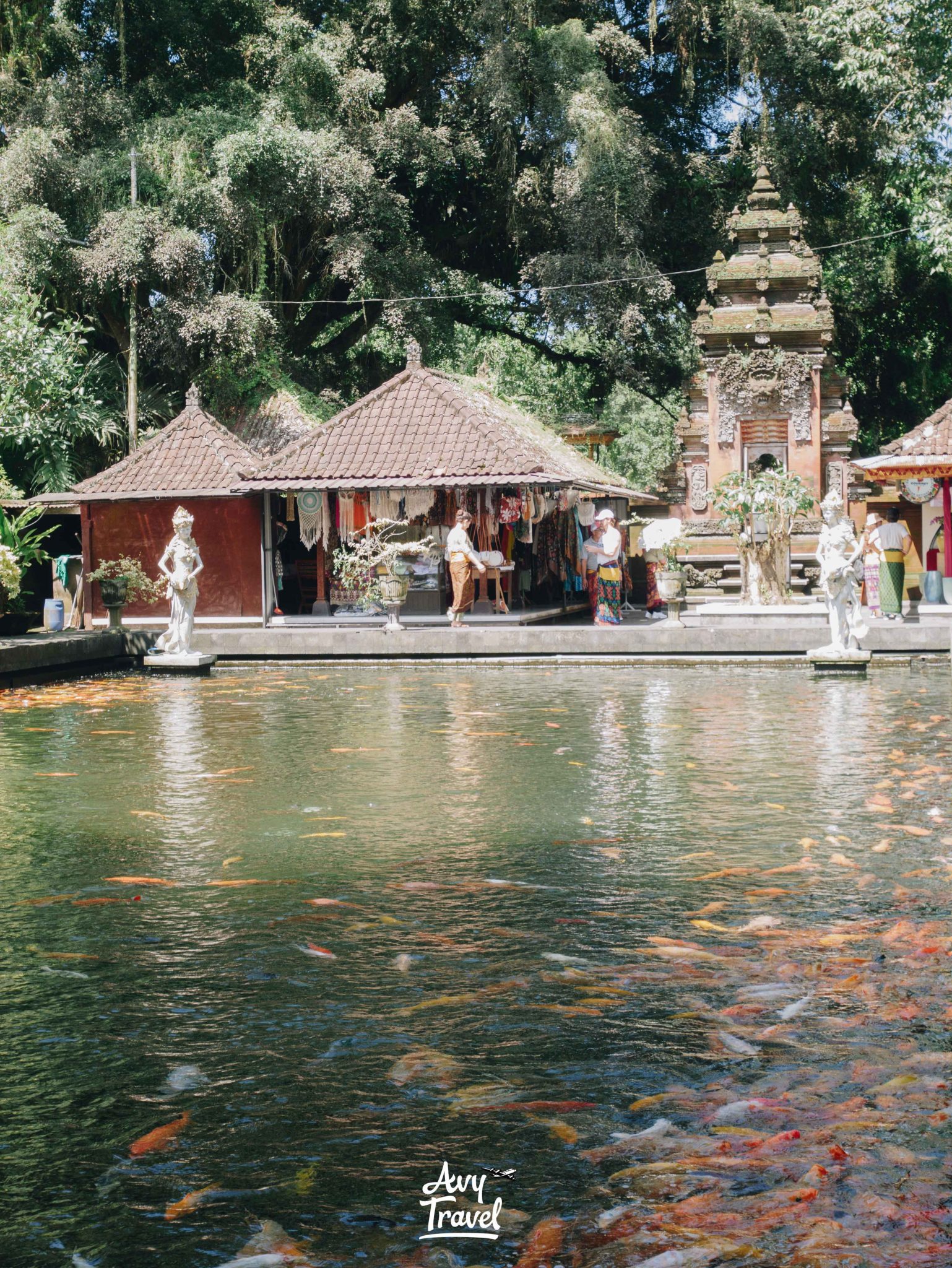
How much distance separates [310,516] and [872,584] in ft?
30.8

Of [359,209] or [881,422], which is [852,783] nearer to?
[359,209]

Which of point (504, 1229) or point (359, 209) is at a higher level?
point (359, 209)

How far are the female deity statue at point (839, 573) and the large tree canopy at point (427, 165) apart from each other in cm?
1275

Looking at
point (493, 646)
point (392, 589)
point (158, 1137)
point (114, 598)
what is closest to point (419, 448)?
point (392, 589)

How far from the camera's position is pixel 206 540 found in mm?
26000

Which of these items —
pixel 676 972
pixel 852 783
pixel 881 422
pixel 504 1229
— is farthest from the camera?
pixel 881 422

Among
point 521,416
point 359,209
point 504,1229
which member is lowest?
point 504,1229

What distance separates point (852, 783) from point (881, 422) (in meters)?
31.6

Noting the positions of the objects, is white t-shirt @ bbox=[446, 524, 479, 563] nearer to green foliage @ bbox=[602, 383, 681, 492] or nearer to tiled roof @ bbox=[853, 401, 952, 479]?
tiled roof @ bbox=[853, 401, 952, 479]

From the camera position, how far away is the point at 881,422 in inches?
1556

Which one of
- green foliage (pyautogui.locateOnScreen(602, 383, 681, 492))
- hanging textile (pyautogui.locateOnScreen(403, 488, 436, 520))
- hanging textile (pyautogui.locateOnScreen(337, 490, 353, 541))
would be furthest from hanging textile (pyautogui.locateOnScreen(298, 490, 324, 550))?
green foliage (pyautogui.locateOnScreen(602, 383, 681, 492))

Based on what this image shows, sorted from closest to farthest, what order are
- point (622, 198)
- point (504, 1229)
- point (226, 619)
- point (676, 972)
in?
1. point (504, 1229)
2. point (676, 972)
3. point (226, 619)
4. point (622, 198)

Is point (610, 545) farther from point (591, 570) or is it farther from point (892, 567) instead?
point (591, 570)

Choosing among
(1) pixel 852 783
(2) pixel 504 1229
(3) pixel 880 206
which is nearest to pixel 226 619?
(1) pixel 852 783
